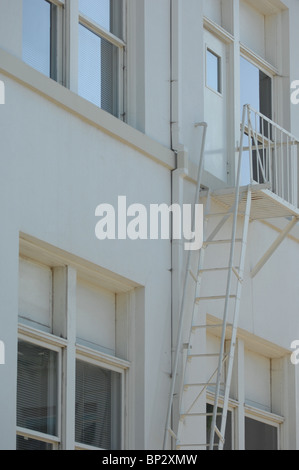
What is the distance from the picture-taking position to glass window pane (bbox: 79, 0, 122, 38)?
46.0 feet

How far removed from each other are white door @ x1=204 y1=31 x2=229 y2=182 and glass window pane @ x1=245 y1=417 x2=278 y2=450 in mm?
2995

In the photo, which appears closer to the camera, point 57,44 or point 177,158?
point 57,44

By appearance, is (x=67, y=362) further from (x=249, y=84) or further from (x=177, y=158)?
(x=249, y=84)

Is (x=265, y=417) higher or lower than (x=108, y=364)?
lower

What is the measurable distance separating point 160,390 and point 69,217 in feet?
7.20

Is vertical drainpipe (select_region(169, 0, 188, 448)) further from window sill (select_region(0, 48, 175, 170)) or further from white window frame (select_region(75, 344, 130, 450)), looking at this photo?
white window frame (select_region(75, 344, 130, 450))

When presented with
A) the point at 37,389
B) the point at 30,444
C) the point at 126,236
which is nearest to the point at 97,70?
the point at 126,236

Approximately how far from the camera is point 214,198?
1488 centimetres

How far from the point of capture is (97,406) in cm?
1296

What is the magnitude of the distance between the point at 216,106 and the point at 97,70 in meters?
2.59

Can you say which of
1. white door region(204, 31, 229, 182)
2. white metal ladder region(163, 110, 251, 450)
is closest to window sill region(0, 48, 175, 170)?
white metal ladder region(163, 110, 251, 450)
